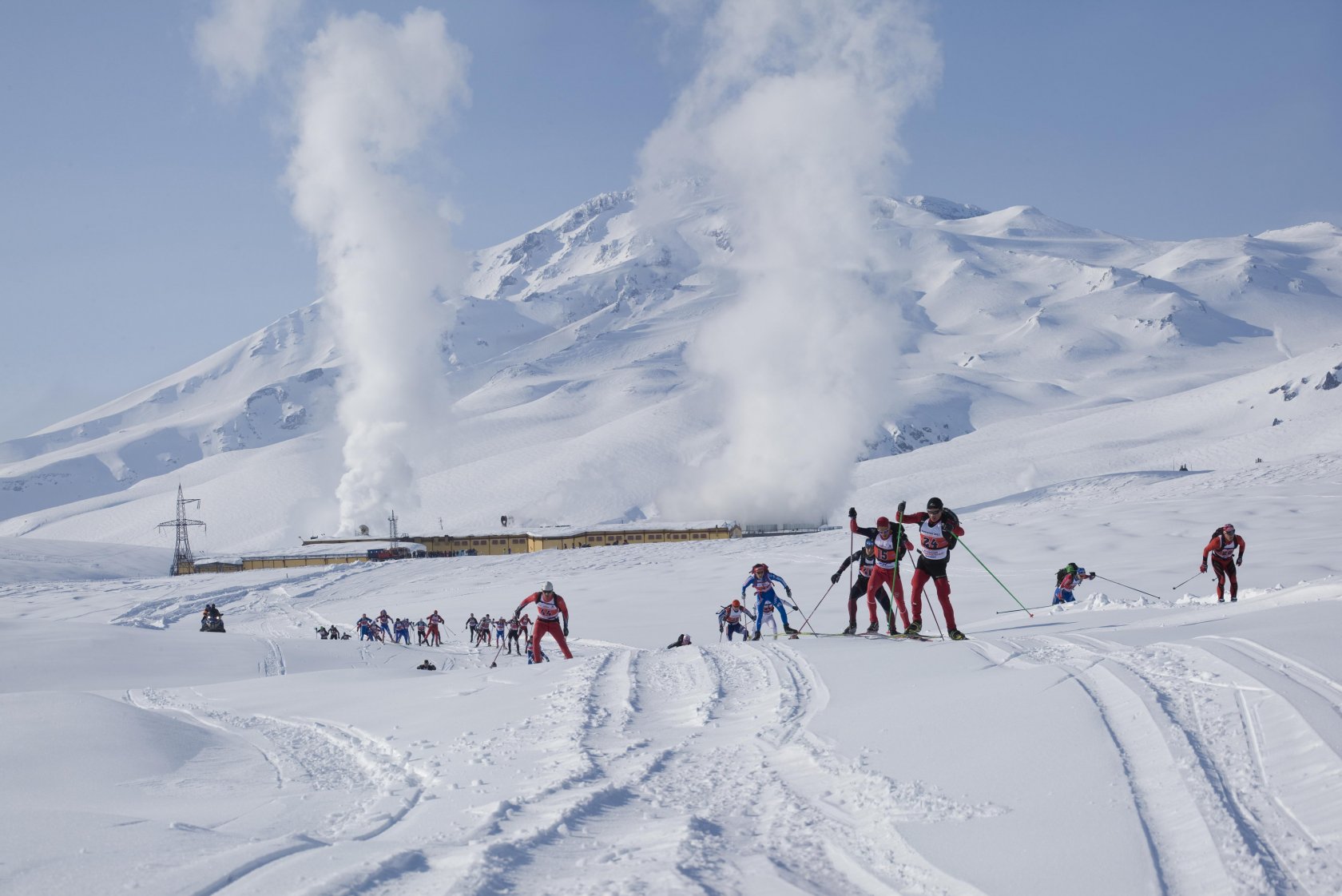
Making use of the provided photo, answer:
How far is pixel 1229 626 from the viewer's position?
10289 mm

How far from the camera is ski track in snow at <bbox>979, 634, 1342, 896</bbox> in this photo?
4.55 metres

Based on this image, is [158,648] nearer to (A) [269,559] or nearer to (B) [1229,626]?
(B) [1229,626]

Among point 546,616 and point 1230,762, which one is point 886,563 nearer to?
point 546,616

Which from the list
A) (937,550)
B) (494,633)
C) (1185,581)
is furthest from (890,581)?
(494,633)

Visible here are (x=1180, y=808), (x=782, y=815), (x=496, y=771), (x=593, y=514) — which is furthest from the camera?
(x=593, y=514)

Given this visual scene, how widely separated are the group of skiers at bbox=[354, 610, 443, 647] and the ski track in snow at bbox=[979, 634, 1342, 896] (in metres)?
27.2

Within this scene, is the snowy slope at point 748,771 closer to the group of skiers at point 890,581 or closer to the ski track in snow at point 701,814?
the ski track in snow at point 701,814

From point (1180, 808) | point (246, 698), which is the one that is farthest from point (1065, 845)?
point (246, 698)

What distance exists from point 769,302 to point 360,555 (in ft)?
287

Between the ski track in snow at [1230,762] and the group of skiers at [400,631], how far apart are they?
1071 inches

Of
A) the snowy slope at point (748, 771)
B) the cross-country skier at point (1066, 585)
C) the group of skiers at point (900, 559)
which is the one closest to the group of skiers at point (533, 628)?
the snowy slope at point (748, 771)

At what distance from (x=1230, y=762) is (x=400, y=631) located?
104 ft

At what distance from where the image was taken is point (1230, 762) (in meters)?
5.80

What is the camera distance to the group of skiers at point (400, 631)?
3238 cm
